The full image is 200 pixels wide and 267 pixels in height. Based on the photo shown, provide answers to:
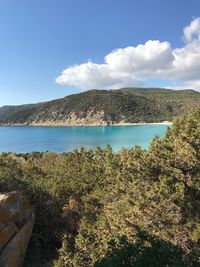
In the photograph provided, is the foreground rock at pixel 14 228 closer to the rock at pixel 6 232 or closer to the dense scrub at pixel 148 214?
A: the rock at pixel 6 232

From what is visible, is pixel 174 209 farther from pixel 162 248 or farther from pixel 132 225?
pixel 162 248

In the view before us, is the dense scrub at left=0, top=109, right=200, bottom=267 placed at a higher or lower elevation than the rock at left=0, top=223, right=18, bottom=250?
higher

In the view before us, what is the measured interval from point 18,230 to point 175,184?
9196 millimetres

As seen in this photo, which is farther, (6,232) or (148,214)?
(6,232)

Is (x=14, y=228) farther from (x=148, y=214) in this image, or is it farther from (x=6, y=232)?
(x=148, y=214)

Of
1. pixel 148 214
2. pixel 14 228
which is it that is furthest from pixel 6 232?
pixel 148 214

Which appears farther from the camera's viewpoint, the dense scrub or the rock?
the rock

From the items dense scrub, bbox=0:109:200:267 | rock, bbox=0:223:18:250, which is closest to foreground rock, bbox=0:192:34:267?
rock, bbox=0:223:18:250

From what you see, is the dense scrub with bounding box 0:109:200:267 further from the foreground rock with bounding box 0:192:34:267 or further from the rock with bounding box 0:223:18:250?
the rock with bounding box 0:223:18:250

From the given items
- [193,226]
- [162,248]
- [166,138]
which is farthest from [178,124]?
[162,248]

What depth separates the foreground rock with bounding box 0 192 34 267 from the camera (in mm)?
17594

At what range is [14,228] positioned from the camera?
61.3ft

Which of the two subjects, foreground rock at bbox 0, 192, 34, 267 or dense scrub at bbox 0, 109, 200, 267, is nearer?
dense scrub at bbox 0, 109, 200, 267

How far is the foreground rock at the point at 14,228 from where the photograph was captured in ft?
57.7
